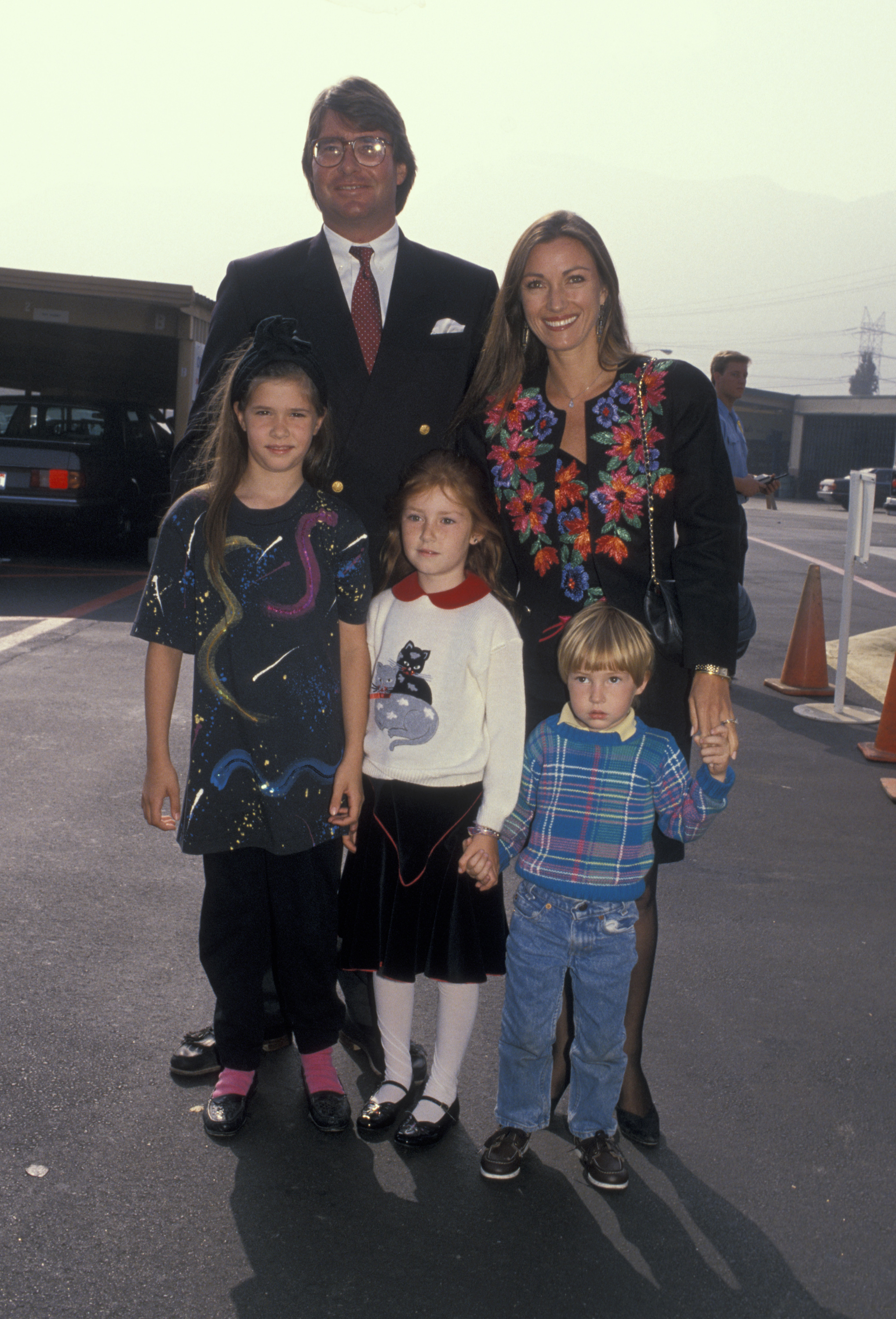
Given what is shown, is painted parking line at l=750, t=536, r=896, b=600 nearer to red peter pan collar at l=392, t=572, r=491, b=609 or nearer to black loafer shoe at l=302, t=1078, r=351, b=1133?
red peter pan collar at l=392, t=572, r=491, b=609

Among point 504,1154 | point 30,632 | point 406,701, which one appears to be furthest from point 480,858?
point 30,632

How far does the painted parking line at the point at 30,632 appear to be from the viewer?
8.68 meters

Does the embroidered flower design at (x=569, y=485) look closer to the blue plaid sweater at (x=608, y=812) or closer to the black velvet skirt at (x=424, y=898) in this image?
the blue plaid sweater at (x=608, y=812)

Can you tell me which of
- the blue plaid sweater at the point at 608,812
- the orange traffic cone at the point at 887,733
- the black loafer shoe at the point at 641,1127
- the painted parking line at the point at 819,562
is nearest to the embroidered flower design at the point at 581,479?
the blue plaid sweater at the point at 608,812

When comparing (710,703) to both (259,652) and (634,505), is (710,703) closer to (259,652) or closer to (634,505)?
(634,505)

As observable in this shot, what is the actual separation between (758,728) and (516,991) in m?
4.96

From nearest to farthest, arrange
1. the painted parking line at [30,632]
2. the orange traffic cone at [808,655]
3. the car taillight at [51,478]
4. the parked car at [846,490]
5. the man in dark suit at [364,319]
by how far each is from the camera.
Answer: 1. the man in dark suit at [364,319]
2. the orange traffic cone at [808,655]
3. the painted parking line at [30,632]
4. the car taillight at [51,478]
5. the parked car at [846,490]

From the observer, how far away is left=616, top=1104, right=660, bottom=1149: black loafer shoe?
2818 mm

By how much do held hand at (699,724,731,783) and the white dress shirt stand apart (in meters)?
1.38

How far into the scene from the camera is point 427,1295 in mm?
2264

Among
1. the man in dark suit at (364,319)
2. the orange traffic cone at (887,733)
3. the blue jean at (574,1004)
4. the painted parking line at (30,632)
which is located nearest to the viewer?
the blue jean at (574,1004)

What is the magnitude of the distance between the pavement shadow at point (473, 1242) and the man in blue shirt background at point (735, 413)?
5.40 metres

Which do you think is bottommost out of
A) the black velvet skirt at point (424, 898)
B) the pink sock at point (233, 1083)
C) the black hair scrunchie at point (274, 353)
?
the pink sock at point (233, 1083)

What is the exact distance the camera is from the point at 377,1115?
284 centimetres
